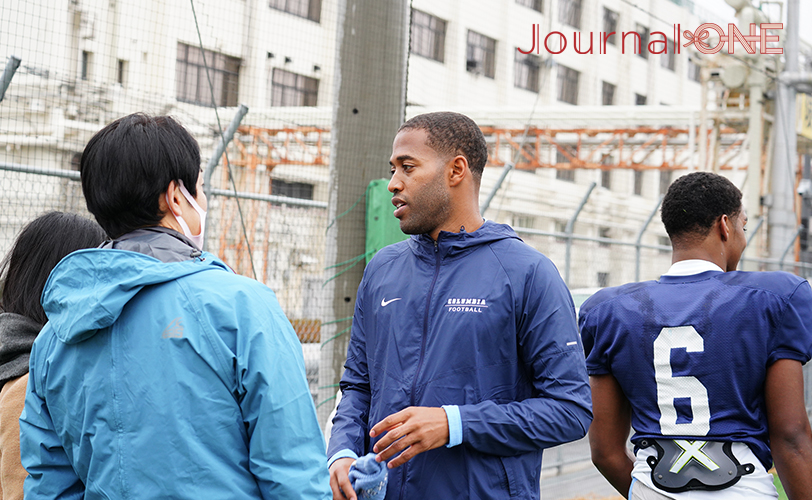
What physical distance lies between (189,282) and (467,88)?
77.4ft

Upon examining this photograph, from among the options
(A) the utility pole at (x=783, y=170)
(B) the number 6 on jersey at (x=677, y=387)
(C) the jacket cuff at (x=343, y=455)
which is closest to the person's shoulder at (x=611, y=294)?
(B) the number 6 on jersey at (x=677, y=387)

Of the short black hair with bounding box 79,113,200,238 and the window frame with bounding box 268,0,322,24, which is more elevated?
the window frame with bounding box 268,0,322,24

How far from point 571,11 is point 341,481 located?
25.4m

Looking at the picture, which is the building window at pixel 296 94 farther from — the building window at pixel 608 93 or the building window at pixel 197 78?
the building window at pixel 608 93

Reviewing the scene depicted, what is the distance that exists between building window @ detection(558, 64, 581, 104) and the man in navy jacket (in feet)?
91.5

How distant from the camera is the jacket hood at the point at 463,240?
2.30 meters

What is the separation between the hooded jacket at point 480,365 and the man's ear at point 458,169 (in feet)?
0.61

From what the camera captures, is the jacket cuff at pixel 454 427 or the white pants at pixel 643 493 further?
the white pants at pixel 643 493

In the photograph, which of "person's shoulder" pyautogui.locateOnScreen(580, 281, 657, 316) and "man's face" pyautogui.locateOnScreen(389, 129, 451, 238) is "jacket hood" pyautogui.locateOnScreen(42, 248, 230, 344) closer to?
"man's face" pyautogui.locateOnScreen(389, 129, 451, 238)

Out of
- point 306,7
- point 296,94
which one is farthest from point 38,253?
point 296,94

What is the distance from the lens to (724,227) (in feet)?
8.64

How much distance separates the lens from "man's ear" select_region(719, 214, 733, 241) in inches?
104

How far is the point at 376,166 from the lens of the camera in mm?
3832

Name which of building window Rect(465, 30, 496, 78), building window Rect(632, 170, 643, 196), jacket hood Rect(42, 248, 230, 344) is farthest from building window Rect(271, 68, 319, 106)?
building window Rect(632, 170, 643, 196)
